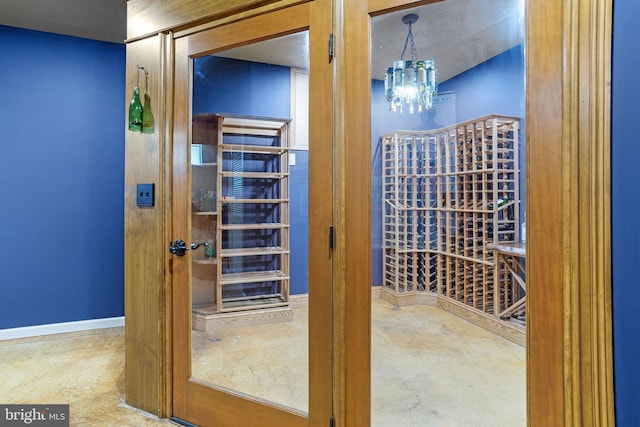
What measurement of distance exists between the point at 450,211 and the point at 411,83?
0.73 meters

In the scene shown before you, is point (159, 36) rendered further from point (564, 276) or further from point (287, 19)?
point (564, 276)

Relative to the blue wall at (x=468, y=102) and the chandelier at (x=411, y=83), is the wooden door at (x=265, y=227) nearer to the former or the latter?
the blue wall at (x=468, y=102)

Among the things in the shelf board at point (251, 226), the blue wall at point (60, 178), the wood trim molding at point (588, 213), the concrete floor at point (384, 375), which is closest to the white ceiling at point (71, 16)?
the blue wall at point (60, 178)

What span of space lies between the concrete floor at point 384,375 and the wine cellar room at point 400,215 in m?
0.01

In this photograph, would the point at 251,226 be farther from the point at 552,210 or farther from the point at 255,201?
the point at 552,210

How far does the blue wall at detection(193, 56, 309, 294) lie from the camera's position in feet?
5.16

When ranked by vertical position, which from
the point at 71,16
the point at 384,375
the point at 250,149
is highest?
the point at 71,16

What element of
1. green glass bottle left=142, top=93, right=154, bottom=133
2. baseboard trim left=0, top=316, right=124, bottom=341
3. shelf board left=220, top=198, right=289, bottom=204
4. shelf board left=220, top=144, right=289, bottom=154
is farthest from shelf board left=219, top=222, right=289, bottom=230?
baseboard trim left=0, top=316, right=124, bottom=341

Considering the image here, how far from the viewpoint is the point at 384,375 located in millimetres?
1786

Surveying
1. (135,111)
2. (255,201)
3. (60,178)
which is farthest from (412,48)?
(60,178)

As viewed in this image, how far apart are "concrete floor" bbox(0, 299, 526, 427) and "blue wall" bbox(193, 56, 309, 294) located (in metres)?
0.33

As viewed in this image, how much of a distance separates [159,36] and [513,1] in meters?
1.71

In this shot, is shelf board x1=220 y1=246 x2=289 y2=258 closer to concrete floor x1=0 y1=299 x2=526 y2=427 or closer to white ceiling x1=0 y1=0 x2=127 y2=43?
concrete floor x1=0 y1=299 x2=526 y2=427

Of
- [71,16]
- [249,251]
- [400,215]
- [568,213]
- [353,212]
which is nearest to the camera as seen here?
[568,213]
